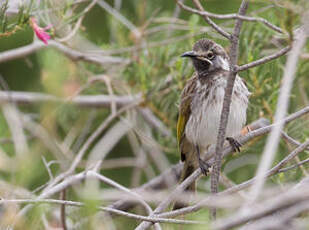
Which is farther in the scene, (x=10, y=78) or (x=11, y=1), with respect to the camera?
(x=10, y=78)

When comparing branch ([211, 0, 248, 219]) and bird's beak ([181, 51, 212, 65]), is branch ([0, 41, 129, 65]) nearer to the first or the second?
bird's beak ([181, 51, 212, 65])

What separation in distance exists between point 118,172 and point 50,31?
1963mm

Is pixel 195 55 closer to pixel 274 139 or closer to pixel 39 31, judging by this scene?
pixel 39 31

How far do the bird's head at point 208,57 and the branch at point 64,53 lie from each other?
1.98 ft

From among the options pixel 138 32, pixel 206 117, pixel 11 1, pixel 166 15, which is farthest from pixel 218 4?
pixel 11 1

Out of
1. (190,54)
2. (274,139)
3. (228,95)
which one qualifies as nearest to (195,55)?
(190,54)

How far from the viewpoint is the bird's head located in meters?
2.97

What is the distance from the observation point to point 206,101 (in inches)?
117

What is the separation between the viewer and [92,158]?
3154 millimetres

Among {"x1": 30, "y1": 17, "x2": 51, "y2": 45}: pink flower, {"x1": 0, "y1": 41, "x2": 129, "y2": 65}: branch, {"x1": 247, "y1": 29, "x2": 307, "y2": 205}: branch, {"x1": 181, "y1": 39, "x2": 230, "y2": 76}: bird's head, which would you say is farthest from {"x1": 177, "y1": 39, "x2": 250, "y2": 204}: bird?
{"x1": 247, "y1": 29, "x2": 307, "y2": 205}: branch

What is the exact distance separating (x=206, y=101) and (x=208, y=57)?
0.25 meters

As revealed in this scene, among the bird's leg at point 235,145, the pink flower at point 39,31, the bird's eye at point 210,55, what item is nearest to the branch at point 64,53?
the bird's eye at point 210,55

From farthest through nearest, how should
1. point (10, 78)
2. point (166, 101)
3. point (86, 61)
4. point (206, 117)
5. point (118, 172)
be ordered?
point (10, 78)
point (118, 172)
point (86, 61)
point (166, 101)
point (206, 117)

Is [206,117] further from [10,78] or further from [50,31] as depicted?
[10,78]
